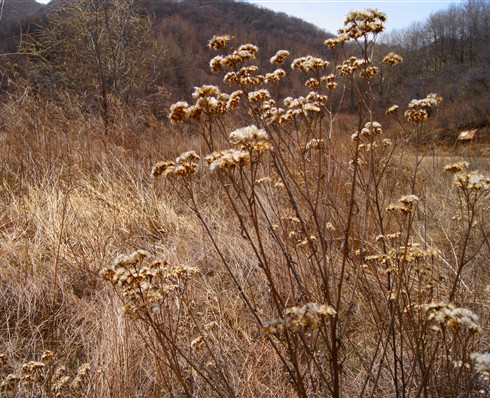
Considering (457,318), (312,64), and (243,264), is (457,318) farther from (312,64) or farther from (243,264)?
(243,264)

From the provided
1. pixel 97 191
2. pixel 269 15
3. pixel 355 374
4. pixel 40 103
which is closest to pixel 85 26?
pixel 40 103

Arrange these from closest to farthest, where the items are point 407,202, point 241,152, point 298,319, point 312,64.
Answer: point 298,319, point 241,152, point 407,202, point 312,64

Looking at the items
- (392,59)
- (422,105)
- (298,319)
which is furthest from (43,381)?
(392,59)

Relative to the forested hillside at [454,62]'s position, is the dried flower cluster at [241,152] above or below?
below

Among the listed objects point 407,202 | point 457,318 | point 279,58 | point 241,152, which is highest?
point 279,58

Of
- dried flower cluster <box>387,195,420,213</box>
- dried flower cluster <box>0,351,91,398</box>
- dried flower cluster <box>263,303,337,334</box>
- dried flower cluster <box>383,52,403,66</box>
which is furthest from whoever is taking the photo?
dried flower cluster <box>383,52,403,66</box>

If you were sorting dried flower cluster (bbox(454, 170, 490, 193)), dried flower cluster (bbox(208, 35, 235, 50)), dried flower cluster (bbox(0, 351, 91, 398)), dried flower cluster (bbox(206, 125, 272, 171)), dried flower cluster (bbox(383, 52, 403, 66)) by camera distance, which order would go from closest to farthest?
1. dried flower cluster (bbox(206, 125, 272, 171))
2. dried flower cluster (bbox(454, 170, 490, 193))
3. dried flower cluster (bbox(0, 351, 91, 398))
4. dried flower cluster (bbox(208, 35, 235, 50))
5. dried flower cluster (bbox(383, 52, 403, 66))

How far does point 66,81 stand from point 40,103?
299 inches

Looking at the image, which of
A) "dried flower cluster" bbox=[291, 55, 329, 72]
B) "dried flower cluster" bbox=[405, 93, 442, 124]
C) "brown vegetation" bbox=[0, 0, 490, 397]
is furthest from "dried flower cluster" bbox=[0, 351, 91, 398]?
"dried flower cluster" bbox=[405, 93, 442, 124]

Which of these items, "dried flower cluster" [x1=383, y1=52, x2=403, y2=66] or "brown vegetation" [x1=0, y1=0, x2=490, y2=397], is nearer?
"brown vegetation" [x1=0, y1=0, x2=490, y2=397]

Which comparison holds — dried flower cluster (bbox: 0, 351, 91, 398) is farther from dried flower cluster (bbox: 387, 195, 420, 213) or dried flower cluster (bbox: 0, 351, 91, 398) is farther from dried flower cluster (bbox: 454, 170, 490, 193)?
dried flower cluster (bbox: 454, 170, 490, 193)

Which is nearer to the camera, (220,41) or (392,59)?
(220,41)

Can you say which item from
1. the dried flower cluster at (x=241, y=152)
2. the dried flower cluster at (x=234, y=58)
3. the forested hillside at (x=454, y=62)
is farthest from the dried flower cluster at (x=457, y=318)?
the forested hillside at (x=454, y=62)

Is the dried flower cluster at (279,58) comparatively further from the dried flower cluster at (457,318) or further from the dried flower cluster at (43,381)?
the dried flower cluster at (43,381)
